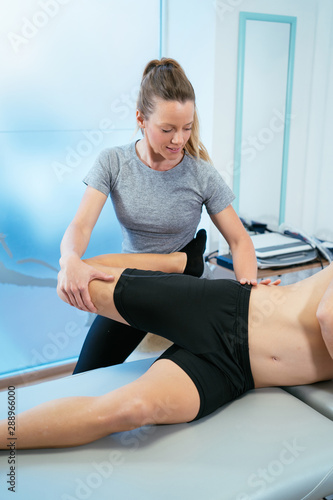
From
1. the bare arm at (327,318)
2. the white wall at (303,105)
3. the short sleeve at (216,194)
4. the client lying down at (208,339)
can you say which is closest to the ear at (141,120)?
the short sleeve at (216,194)

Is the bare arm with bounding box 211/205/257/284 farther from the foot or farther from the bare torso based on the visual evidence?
the bare torso

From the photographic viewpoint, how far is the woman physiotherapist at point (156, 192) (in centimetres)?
A: 158

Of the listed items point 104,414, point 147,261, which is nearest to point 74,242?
point 147,261

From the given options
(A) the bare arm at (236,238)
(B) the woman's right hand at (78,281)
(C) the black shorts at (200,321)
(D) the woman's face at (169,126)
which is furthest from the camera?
(A) the bare arm at (236,238)

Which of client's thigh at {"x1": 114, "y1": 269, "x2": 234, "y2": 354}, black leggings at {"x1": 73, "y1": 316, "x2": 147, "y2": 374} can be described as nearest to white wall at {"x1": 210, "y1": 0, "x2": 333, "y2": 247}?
black leggings at {"x1": 73, "y1": 316, "x2": 147, "y2": 374}

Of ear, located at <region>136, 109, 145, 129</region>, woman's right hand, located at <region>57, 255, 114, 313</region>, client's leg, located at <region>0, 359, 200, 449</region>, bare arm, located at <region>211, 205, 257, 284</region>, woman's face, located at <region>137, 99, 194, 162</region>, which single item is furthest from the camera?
bare arm, located at <region>211, 205, 257, 284</region>

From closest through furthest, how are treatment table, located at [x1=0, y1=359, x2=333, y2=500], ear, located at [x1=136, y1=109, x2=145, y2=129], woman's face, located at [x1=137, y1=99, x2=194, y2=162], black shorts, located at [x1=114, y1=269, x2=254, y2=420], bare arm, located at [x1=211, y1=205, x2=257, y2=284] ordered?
treatment table, located at [x1=0, y1=359, x2=333, y2=500]
black shorts, located at [x1=114, y1=269, x2=254, y2=420]
woman's face, located at [x1=137, y1=99, x2=194, y2=162]
ear, located at [x1=136, y1=109, x2=145, y2=129]
bare arm, located at [x1=211, y1=205, x2=257, y2=284]

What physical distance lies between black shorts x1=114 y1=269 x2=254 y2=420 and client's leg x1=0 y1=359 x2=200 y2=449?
9 centimetres

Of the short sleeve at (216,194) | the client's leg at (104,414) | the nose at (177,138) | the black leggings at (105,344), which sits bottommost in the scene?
the black leggings at (105,344)

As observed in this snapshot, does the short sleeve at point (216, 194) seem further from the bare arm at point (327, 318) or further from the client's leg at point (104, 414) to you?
the client's leg at point (104, 414)

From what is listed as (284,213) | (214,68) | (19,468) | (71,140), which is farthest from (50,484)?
(284,213)

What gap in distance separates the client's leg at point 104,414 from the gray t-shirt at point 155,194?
66 cm

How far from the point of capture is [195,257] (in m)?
1.78

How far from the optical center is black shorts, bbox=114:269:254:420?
1328 mm
